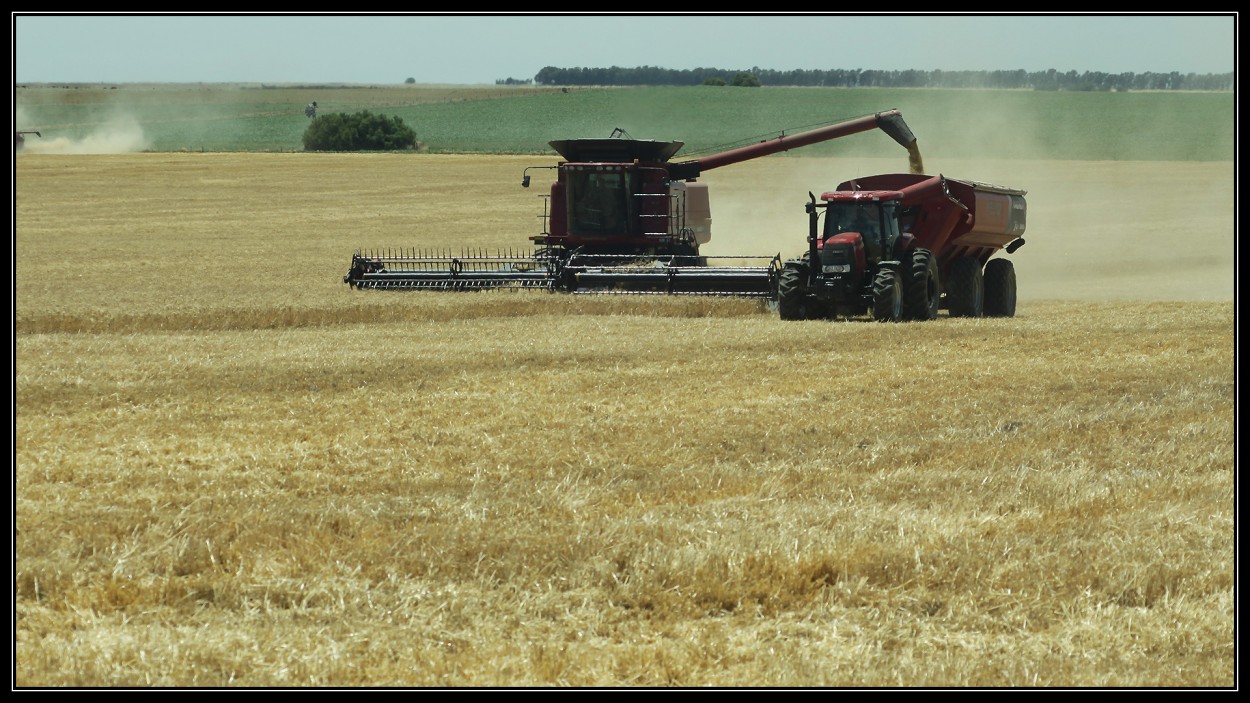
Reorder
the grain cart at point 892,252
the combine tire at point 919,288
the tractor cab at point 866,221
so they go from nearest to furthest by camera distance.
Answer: the grain cart at point 892,252
the combine tire at point 919,288
the tractor cab at point 866,221

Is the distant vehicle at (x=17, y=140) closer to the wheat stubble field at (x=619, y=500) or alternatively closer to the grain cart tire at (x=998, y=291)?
the wheat stubble field at (x=619, y=500)

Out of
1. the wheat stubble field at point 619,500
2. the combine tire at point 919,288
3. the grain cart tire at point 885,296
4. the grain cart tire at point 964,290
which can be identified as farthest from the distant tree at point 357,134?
the grain cart tire at point 885,296

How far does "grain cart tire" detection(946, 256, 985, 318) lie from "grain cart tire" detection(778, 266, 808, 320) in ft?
11.1

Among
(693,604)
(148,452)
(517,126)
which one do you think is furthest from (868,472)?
(517,126)

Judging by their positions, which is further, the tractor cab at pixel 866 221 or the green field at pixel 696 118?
the green field at pixel 696 118

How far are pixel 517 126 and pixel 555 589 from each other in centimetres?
7102

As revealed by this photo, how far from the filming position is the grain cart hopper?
949 inches

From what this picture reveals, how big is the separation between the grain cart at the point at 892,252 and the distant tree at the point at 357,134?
171ft

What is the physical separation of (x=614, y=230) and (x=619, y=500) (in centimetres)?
1844

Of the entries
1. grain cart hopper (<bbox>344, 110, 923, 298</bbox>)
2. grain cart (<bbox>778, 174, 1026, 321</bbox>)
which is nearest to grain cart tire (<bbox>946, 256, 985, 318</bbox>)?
grain cart (<bbox>778, 174, 1026, 321</bbox>)

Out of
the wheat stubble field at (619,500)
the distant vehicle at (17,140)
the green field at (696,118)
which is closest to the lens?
the wheat stubble field at (619,500)

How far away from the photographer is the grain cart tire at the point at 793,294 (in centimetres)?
2005

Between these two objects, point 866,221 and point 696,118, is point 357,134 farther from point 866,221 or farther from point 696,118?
point 866,221

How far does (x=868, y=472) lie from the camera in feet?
31.9
